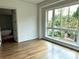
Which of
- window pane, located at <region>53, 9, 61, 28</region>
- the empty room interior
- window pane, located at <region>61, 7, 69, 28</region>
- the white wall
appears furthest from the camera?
window pane, located at <region>53, 9, 61, 28</region>

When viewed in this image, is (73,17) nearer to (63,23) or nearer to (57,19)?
(63,23)

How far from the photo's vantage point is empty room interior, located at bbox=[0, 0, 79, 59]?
3.33 m

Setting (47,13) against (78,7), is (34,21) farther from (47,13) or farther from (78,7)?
(78,7)

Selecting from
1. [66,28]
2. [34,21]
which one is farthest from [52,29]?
[34,21]

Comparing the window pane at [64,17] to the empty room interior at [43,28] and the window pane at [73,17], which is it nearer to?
the empty room interior at [43,28]

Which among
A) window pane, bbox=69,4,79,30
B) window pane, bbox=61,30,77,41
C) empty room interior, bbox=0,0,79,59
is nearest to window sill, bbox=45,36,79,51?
empty room interior, bbox=0,0,79,59

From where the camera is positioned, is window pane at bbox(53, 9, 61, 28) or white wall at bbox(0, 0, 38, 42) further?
window pane at bbox(53, 9, 61, 28)

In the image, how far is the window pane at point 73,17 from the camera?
3.47 meters

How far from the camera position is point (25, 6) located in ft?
15.2

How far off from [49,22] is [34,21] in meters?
1.01

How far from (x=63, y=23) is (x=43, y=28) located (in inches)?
60.6

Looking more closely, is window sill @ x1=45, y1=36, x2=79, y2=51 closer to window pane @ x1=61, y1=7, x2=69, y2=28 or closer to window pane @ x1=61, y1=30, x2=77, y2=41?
window pane @ x1=61, y1=30, x2=77, y2=41

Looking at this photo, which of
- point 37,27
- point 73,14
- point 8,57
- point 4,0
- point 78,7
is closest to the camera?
point 8,57

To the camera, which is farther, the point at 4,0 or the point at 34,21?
the point at 34,21
